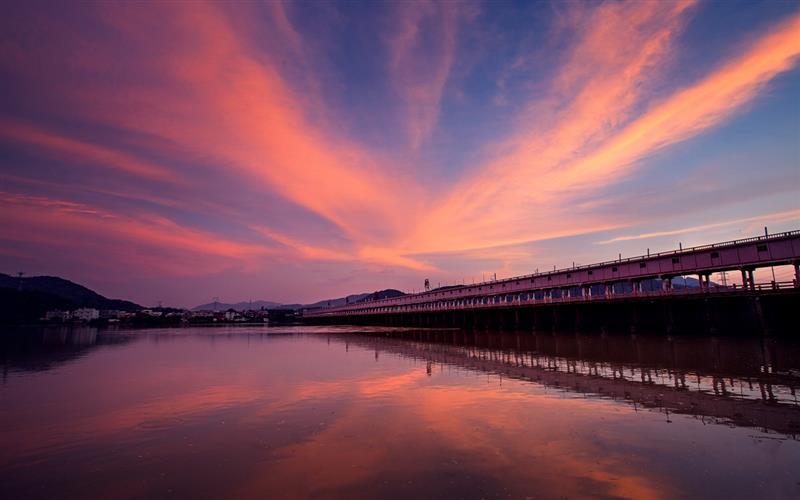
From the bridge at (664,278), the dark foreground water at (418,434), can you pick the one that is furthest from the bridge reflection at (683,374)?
the bridge at (664,278)

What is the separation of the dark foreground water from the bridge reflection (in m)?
0.15

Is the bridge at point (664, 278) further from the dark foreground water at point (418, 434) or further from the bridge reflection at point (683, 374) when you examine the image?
the dark foreground water at point (418, 434)

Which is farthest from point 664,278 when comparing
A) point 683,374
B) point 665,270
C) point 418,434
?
point 418,434

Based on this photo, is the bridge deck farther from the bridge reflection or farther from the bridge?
the bridge reflection

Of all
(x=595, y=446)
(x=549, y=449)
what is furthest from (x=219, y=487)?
(x=595, y=446)

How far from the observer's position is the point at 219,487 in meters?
8.87

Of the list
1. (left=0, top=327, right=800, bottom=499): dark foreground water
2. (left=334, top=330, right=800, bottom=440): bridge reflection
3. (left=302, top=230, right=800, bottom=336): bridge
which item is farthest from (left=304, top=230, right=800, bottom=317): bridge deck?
(left=0, top=327, right=800, bottom=499): dark foreground water

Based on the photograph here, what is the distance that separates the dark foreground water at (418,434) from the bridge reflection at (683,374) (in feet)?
0.50

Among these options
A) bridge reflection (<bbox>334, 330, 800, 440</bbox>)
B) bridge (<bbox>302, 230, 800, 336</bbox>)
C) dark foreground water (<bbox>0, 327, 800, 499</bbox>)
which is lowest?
dark foreground water (<bbox>0, 327, 800, 499</bbox>)

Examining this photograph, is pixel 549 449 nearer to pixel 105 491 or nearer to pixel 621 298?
pixel 105 491

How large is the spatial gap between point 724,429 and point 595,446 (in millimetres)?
4530

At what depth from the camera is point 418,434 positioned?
12.6 m

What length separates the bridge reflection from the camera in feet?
46.6

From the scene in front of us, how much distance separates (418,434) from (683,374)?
17.0 metres
